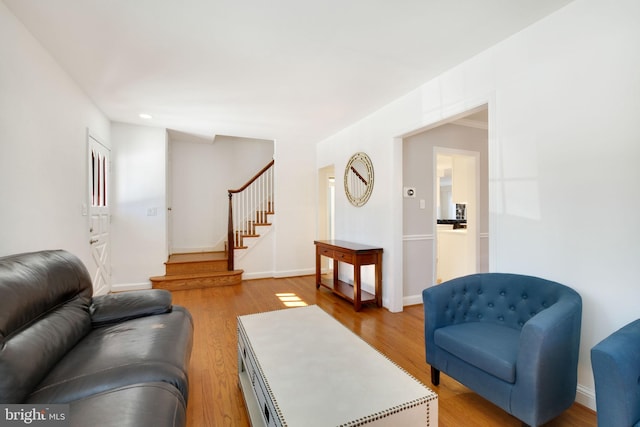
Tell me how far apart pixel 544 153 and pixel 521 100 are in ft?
1.41

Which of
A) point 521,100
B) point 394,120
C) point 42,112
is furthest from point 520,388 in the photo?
point 42,112

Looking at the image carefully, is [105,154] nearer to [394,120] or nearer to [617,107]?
[394,120]

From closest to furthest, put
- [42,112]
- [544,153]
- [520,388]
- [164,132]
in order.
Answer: [520,388] < [544,153] < [42,112] < [164,132]

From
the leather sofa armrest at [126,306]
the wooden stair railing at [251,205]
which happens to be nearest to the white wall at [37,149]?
the leather sofa armrest at [126,306]

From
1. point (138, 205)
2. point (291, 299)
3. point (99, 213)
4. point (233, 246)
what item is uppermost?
point (138, 205)

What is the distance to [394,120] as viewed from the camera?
338 centimetres

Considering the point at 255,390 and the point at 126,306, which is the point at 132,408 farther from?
the point at 126,306

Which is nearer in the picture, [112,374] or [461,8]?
[112,374]

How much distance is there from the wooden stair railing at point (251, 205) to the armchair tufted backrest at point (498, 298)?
12.6 feet

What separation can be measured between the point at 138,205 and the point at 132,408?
160 inches

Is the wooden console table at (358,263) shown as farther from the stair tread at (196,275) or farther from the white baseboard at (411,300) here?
the stair tread at (196,275)

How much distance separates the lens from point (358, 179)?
4250 mm

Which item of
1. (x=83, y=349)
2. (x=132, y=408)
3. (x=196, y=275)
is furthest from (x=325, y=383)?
(x=196, y=275)

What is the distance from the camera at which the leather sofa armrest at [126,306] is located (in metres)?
1.86
